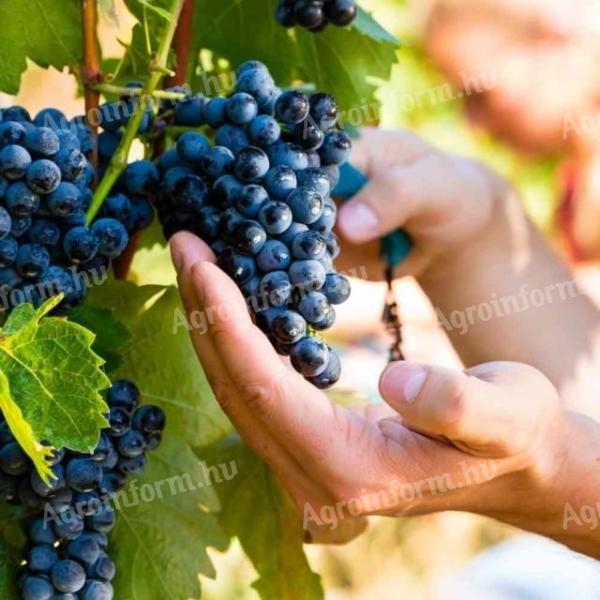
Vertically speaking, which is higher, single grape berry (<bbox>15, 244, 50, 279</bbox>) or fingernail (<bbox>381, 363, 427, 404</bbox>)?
single grape berry (<bbox>15, 244, 50, 279</bbox>)

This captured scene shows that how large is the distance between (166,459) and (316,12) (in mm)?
324

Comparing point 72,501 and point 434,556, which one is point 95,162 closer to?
point 72,501

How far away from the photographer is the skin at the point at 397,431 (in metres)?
0.68

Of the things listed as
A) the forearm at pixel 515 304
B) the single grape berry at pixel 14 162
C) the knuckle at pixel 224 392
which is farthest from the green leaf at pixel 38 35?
the forearm at pixel 515 304

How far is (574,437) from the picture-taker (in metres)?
0.88

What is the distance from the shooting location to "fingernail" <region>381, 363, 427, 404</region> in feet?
2.30

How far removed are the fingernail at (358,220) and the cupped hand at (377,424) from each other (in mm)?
179

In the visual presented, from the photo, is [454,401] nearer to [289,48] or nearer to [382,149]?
[289,48]

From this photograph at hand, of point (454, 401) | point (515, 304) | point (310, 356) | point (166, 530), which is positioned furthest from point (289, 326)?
point (515, 304)

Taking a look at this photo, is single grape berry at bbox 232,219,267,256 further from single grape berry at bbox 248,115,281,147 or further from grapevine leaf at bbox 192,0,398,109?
grapevine leaf at bbox 192,0,398,109

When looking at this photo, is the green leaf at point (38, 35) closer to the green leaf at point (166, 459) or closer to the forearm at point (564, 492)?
the green leaf at point (166, 459)

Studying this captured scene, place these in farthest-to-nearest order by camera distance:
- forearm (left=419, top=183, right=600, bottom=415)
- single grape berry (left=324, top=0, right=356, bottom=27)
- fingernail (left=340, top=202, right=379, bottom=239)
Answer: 1. forearm (left=419, top=183, right=600, bottom=415)
2. fingernail (left=340, top=202, right=379, bottom=239)
3. single grape berry (left=324, top=0, right=356, bottom=27)

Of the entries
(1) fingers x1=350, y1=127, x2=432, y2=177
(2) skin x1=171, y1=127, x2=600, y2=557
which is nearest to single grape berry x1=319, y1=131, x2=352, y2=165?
→ (2) skin x1=171, y1=127, x2=600, y2=557

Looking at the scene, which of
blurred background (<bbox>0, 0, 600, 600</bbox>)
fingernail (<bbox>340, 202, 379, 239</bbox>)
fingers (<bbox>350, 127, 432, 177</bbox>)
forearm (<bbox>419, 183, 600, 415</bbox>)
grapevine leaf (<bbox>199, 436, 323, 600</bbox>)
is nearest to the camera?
grapevine leaf (<bbox>199, 436, 323, 600</bbox>)
